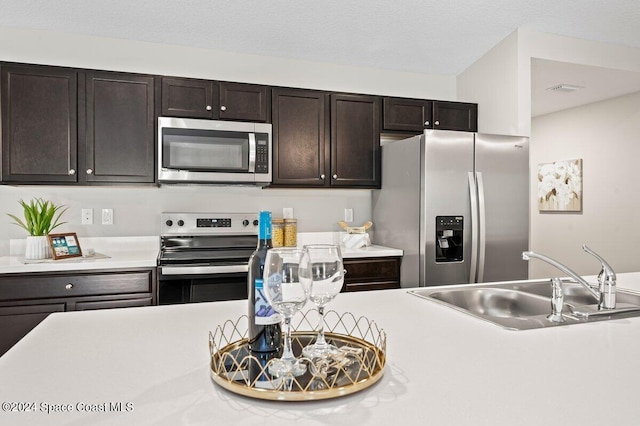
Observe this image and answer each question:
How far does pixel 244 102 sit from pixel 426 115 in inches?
59.7

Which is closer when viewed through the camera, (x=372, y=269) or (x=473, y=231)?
(x=473, y=231)

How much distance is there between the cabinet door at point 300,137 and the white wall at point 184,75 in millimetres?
346

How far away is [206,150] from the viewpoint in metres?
3.02

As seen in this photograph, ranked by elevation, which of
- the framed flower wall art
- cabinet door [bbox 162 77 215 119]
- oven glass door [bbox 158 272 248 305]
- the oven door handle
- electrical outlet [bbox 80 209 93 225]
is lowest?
oven glass door [bbox 158 272 248 305]

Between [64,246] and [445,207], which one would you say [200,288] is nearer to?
[64,246]

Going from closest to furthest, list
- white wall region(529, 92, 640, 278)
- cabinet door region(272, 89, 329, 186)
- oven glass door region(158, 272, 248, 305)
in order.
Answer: oven glass door region(158, 272, 248, 305) → cabinet door region(272, 89, 329, 186) → white wall region(529, 92, 640, 278)

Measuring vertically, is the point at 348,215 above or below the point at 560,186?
below

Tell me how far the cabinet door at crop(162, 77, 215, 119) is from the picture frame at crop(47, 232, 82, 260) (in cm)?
101

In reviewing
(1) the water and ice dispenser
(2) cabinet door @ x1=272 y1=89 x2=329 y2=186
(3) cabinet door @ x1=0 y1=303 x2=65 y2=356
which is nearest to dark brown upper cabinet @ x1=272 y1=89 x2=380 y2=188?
Result: (2) cabinet door @ x1=272 y1=89 x2=329 y2=186

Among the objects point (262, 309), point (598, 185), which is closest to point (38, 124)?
point (262, 309)

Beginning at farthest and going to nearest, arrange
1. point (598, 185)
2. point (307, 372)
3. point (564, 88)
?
point (598, 185)
point (564, 88)
point (307, 372)

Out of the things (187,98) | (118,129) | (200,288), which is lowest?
(200,288)

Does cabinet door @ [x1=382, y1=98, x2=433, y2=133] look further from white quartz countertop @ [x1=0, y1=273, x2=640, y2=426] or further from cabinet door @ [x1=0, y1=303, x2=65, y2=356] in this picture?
cabinet door @ [x1=0, y1=303, x2=65, y2=356]

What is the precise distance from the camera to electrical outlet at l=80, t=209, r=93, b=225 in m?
3.13
